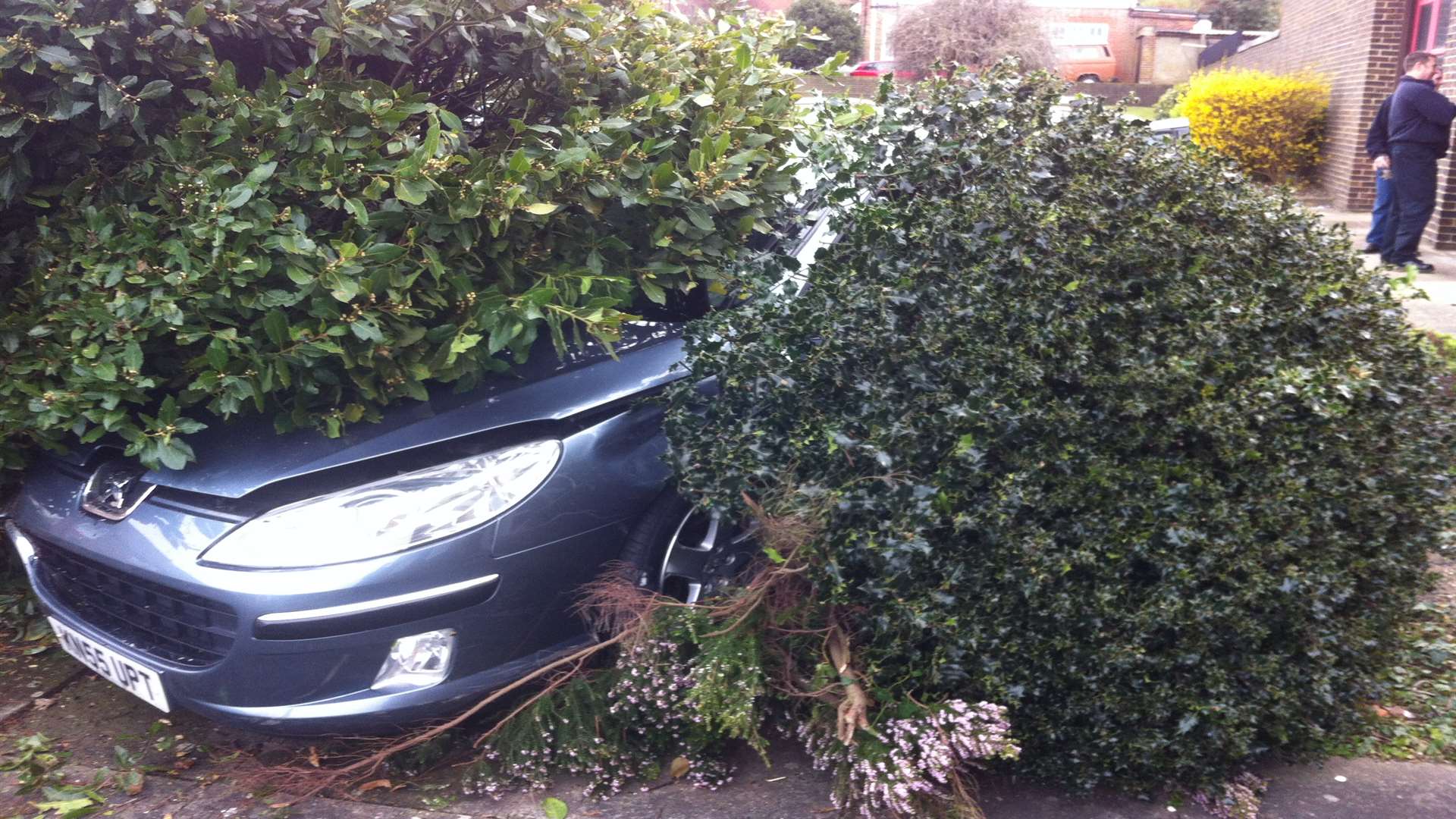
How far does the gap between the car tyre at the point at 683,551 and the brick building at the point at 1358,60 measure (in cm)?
1127

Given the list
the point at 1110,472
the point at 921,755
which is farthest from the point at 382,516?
the point at 1110,472

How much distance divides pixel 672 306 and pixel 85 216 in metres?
1.75

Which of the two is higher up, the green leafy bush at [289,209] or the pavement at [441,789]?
the green leafy bush at [289,209]

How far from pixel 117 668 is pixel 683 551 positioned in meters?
1.66

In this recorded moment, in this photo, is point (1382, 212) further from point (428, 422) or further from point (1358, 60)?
point (428, 422)

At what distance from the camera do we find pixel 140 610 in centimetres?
→ 317

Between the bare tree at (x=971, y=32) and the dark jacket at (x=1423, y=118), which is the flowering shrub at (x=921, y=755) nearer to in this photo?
the dark jacket at (x=1423, y=118)

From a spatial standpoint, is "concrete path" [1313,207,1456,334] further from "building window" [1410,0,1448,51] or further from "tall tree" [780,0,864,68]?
"tall tree" [780,0,864,68]

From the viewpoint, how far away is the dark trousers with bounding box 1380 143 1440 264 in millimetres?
9008

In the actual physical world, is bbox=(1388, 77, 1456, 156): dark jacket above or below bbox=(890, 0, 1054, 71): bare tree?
below

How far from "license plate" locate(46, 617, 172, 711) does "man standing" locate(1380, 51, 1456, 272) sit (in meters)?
9.26

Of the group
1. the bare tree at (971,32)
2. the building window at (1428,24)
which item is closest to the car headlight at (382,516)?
the building window at (1428,24)

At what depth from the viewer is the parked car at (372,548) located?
295cm

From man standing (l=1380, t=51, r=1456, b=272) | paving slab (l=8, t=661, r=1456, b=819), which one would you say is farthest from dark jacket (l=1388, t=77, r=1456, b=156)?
paving slab (l=8, t=661, r=1456, b=819)
